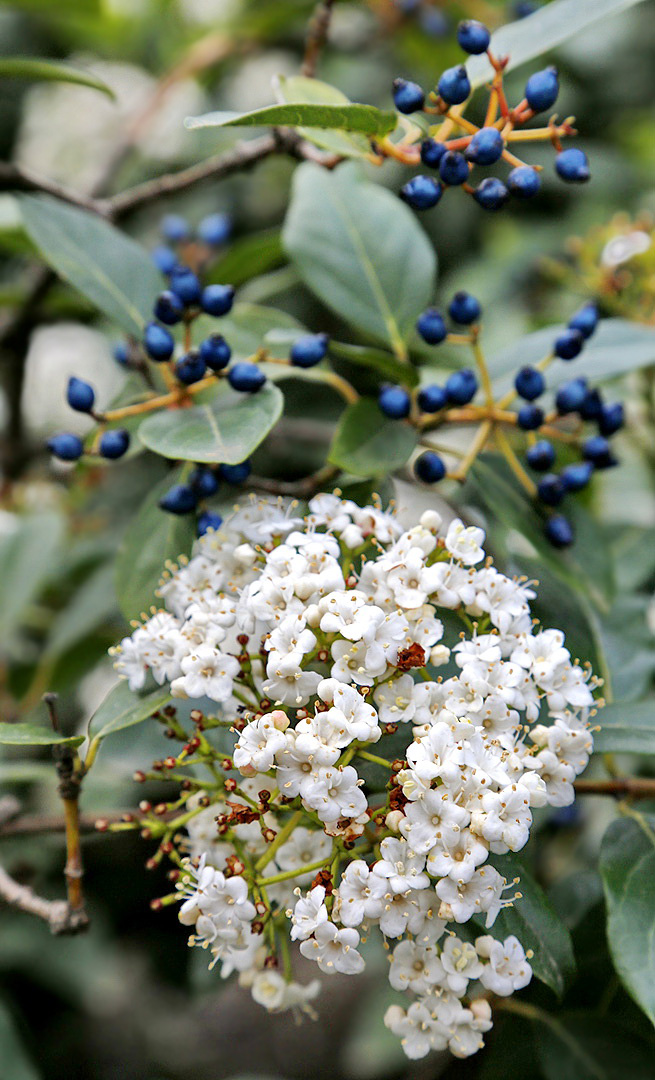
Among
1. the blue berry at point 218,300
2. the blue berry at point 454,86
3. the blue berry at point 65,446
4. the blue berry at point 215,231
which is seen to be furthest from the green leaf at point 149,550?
the blue berry at point 215,231

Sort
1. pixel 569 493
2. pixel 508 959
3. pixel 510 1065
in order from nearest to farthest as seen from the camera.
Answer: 1. pixel 508 959
2. pixel 510 1065
3. pixel 569 493

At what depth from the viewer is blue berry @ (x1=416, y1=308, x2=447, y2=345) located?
66.1 inches

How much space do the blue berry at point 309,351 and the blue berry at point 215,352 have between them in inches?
5.8

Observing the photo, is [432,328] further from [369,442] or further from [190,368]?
[190,368]

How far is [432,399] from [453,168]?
40cm

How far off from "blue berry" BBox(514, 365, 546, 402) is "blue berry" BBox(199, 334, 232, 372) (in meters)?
0.52

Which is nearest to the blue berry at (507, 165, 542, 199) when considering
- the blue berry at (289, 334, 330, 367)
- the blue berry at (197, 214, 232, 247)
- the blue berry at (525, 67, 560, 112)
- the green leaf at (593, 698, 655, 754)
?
the blue berry at (525, 67, 560, 112)

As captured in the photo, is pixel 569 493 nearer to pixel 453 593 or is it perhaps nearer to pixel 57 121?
pixel 453 593

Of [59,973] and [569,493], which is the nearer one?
[569,493]

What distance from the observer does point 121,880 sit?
8.79 feet

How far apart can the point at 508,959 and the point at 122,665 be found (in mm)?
641

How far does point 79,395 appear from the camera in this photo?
1556 millimetres

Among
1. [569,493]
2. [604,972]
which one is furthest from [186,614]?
[604,972]

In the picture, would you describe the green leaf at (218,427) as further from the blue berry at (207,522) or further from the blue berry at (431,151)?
the blue berry at (431,151)
